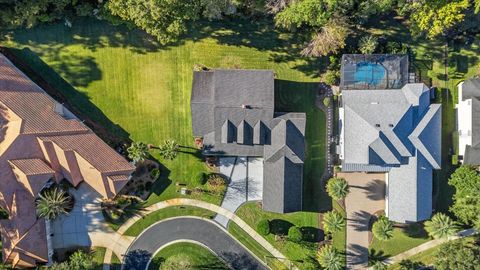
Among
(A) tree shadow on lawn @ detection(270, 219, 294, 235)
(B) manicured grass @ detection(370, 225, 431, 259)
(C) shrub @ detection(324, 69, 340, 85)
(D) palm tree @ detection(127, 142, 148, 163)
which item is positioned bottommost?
(B) manicured grass @ detection(370, 225, 431, 259)

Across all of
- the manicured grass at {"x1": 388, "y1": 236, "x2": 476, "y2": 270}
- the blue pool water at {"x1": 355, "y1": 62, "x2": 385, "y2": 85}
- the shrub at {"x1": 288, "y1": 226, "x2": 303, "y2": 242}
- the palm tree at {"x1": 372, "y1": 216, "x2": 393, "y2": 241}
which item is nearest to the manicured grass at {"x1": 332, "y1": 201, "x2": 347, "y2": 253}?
the palm tree at {"x1": 372, "y1": 216, "x2": 393, "y2": 241}

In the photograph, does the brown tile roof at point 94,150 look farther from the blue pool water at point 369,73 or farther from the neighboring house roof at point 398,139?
the blue pool water at point 369,73

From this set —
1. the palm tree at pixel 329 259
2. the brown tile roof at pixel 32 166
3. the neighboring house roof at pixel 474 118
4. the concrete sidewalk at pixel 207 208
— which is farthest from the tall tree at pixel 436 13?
the brown tile roof at pixel 32 166

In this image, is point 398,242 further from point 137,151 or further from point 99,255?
point 99,255

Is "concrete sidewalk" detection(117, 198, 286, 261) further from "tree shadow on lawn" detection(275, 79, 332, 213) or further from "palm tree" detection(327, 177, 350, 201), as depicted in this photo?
"palm tree" detection(327, 177, 350, 201)

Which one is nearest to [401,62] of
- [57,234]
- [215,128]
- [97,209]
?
[215,128]

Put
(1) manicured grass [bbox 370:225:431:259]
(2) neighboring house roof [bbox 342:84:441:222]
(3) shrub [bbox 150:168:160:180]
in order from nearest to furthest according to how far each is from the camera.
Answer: (2) neighboring house roof [bbox 342:84:441:222]
(3) shrub [bbox 150:168:160:180]
(1) manicured grass [bbox 370:225:431:259]

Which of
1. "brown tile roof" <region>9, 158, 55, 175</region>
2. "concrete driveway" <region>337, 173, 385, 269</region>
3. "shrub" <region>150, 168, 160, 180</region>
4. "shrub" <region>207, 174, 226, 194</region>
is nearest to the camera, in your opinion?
"brown tile roof" <region>9, 158, 55, 175</region>
